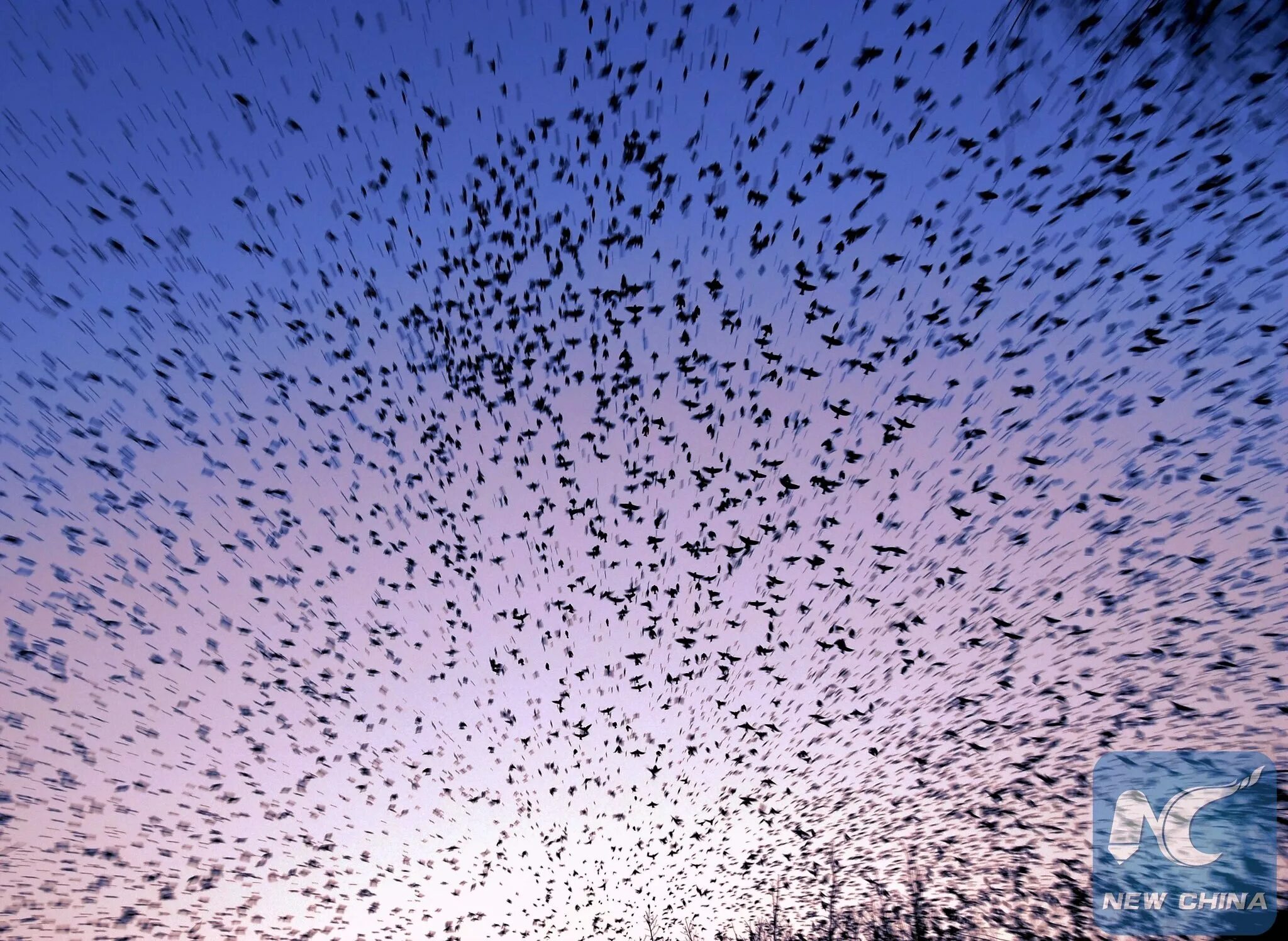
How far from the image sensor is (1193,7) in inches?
168

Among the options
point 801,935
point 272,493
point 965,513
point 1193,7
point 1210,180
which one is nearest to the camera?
point 1193,7

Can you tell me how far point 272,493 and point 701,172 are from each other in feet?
30.4

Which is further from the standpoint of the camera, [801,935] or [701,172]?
[801,935]

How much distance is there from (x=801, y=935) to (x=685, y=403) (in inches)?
1613

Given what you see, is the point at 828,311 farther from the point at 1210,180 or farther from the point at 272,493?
the point at 272,493

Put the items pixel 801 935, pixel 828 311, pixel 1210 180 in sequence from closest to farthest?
pixel 1210 180 < pixel 828 311 < pixel 801 935

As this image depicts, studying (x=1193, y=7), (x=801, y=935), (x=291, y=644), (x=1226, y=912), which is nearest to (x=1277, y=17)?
(x=1193, y=7)

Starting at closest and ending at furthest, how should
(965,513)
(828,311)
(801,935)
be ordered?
(828,311) < (965,513) < (801,935)

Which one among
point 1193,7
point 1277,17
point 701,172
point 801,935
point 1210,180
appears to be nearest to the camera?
point 1277,17

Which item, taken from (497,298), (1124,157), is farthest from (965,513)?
(497,298)

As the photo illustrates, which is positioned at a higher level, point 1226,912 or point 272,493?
point 272,493

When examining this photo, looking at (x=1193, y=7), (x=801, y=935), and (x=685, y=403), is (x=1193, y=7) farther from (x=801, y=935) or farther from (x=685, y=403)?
(x=801, y=935)

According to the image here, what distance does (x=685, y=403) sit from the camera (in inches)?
526

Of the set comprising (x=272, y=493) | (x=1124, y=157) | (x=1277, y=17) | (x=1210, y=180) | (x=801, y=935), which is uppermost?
(x=1124, y=157)
